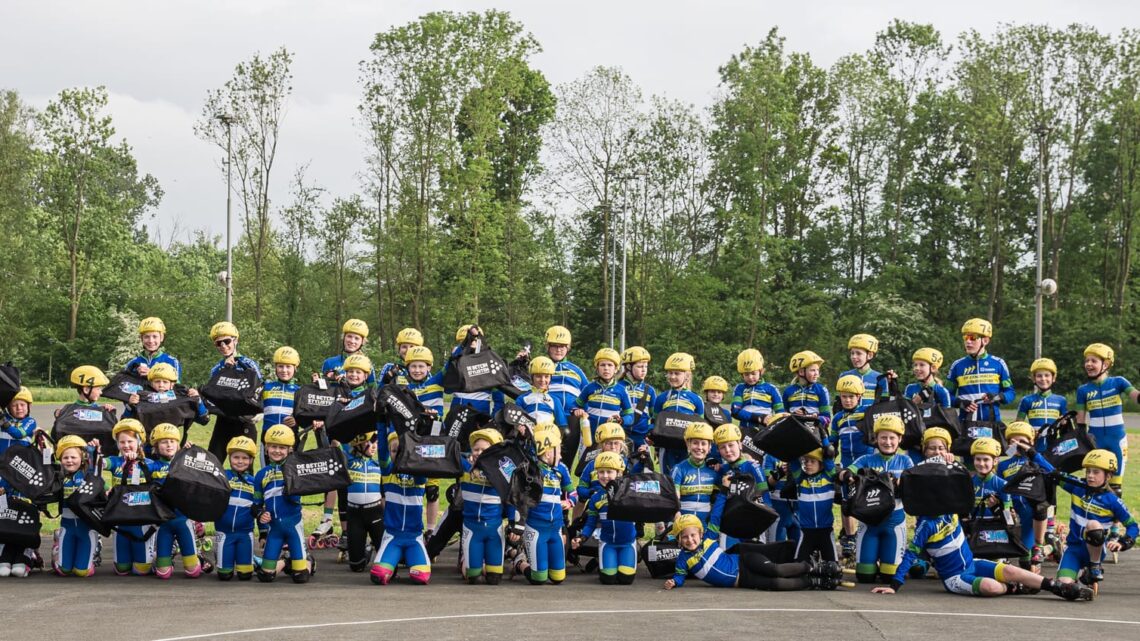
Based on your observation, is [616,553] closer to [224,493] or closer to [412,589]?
[412,589]

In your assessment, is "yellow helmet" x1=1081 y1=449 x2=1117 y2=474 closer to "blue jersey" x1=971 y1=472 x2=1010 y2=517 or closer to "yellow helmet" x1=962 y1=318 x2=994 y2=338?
"blue jersey" x1=971 y1=472 x2=1010 y2=517

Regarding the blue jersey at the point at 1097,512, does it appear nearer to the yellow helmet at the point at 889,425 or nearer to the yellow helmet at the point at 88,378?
the yellow helmet at the point at 889,425

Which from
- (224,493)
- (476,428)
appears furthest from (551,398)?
(224,493)

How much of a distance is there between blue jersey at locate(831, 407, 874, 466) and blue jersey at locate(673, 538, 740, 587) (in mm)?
1891

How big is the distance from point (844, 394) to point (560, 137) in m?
37.0

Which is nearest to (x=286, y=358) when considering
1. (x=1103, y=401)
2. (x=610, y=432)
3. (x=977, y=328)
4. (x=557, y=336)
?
(x=557, y=336)

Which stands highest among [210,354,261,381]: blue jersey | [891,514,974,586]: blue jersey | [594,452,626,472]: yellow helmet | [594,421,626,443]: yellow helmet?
[210,354,261,381]: blue jersey

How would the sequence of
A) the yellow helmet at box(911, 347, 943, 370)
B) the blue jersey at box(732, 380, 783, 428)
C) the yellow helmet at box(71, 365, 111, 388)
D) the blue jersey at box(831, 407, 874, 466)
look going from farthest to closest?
the blue jersey at box(732, 380, 783, 428)
the yellow helmet at box(911, 347, 943, 370)
the yellow helmet at box(71, 365, 111, 388)
the blue jersey at box(831, 407, 874, 466)

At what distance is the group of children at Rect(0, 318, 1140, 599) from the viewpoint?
33.1 ft

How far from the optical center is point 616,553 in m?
10.4

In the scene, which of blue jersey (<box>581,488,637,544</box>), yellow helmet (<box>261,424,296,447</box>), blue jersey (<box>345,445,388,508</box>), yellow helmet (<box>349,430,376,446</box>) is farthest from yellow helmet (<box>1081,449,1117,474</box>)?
yellow helmet (<box>261,424,296,447</box>)

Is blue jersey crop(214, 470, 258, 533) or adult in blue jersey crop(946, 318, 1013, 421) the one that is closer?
blue jersey crop(214, 470, 258, 533)

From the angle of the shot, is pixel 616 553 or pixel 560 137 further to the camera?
pixel 560 137

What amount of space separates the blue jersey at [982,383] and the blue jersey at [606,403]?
11.8 ft
